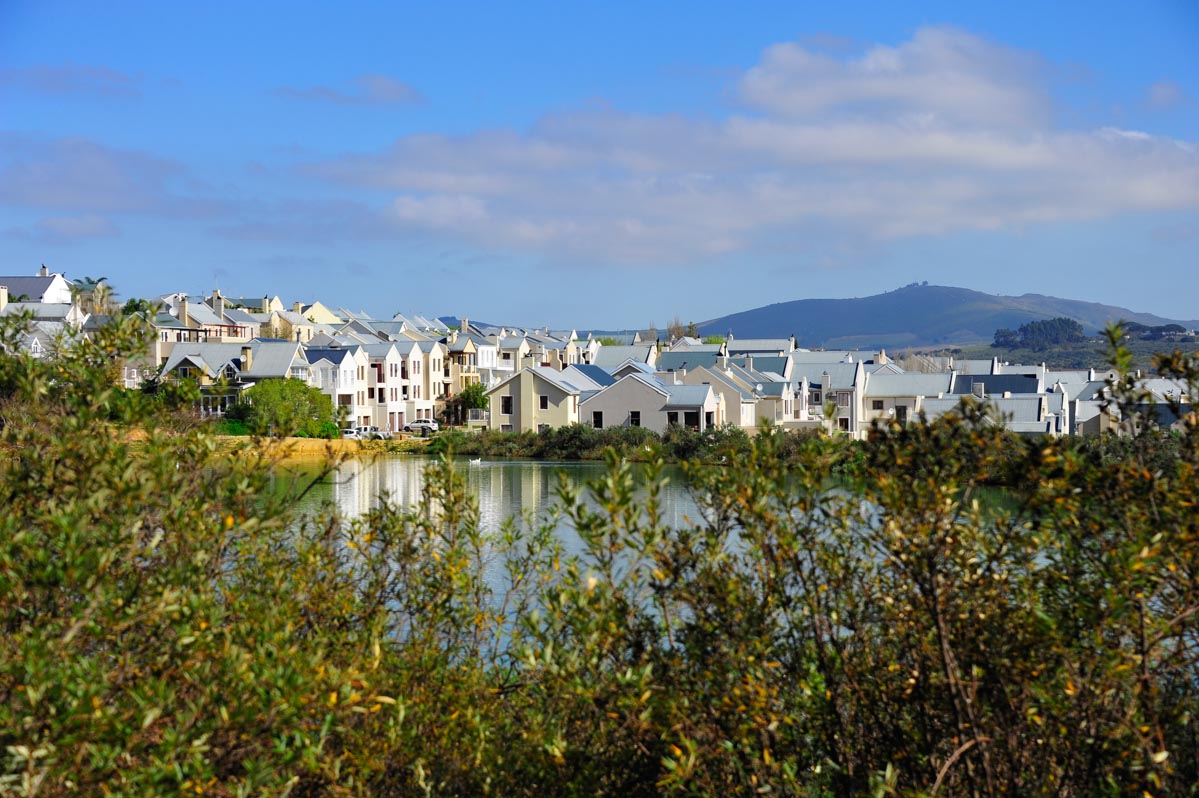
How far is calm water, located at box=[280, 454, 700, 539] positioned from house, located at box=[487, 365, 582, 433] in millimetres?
4671

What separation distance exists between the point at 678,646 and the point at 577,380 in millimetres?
44704

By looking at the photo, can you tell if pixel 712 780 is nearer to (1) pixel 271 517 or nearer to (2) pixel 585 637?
(2) pixel 585 637

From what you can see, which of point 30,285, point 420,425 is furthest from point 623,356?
point 30,285

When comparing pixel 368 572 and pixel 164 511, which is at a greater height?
pixel 164 511

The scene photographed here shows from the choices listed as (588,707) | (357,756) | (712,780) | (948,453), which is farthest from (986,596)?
(357,756)

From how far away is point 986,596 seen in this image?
594cm

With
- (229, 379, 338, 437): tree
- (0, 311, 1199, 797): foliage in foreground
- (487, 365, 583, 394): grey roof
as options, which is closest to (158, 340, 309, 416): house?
(229, 379, 338, 437): tree

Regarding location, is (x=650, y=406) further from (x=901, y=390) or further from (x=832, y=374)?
(x=901, y=390)

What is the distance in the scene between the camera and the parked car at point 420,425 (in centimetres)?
5650

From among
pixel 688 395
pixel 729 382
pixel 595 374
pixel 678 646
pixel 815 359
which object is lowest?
pixel 678 646

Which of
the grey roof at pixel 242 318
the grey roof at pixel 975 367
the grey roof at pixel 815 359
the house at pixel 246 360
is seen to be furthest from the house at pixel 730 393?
the grey roof at pixel 242 318

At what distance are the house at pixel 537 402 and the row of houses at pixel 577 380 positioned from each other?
0.17 feet

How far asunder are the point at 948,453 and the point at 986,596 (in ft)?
2.38

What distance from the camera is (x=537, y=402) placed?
1972 inches
